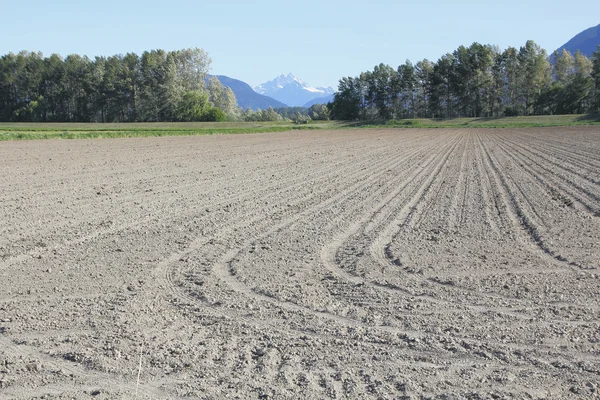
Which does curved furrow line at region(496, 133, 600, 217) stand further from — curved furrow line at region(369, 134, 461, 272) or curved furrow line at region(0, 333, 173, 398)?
curved furrow line at region(0, 333, 173, 398)

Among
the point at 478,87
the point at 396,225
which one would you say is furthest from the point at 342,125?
the point at 396,225

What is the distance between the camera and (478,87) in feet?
343

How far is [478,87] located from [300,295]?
104743 millimetres

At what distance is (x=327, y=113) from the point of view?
120 m

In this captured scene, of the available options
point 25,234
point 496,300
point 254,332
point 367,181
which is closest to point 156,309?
point 254,332

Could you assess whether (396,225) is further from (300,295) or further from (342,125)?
(342,125)

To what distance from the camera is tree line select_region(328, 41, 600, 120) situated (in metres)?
97.4

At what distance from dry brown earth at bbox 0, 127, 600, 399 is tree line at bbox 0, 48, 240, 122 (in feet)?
287

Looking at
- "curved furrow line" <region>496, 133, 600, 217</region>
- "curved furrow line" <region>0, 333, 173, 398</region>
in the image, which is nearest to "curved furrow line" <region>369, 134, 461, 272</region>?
"curved furrow line" <region>496, 133, 600, 217</region>

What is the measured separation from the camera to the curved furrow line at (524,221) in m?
8.55

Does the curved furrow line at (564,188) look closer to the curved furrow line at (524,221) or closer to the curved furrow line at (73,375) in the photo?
the curved furrow line at (524,221)

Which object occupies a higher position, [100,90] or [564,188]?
[100,90]

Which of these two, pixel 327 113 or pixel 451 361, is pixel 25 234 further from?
pixel 327 113

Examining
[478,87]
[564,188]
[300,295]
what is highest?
[478,87]
